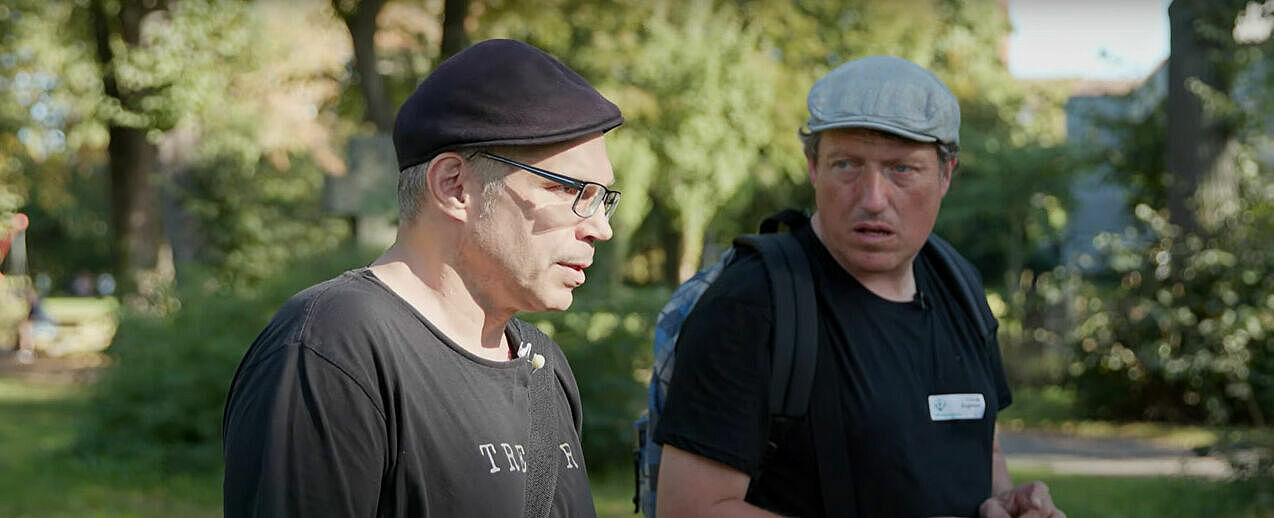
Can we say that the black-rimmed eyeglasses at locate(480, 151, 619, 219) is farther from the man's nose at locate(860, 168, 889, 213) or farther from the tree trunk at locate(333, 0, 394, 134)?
the tree trunk at locate(333, 0, 394, 134)

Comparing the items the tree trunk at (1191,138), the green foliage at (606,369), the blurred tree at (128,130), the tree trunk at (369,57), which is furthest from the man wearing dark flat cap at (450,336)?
the blurred tree at (128,130)

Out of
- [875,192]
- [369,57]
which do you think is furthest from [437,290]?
[369,57]

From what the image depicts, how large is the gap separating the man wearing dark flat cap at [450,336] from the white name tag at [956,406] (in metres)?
0.99

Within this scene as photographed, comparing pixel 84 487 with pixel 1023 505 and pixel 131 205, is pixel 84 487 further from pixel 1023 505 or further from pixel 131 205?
pixel 131 205

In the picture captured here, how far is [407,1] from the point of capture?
56.0 feet

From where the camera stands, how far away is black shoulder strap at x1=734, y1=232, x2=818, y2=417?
113 inches

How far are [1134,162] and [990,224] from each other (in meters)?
12.9

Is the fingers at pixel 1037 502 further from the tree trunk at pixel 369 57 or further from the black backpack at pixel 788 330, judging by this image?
the tree trunk at pixel 369 57

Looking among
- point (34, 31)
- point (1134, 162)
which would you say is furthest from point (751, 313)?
point (34, 31)

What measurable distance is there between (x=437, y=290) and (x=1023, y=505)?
4.90ft

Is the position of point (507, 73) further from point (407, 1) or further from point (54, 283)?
point (54, 283)

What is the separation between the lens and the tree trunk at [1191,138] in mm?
13797

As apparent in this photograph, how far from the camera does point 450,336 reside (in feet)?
6.89

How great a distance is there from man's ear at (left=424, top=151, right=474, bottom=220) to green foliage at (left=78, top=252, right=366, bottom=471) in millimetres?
8363
